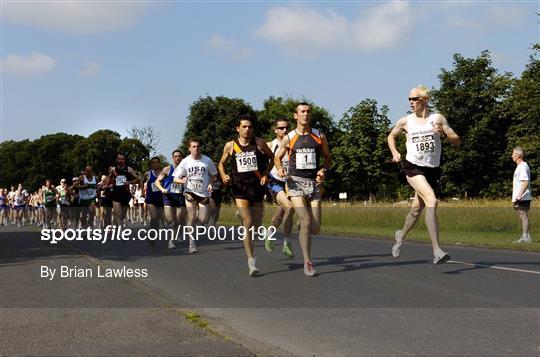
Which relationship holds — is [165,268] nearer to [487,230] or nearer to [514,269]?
[514,269]

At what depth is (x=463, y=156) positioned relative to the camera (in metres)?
69.4

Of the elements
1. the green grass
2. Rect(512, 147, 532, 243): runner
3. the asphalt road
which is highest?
Rect(512, 147, 532, 243): runner

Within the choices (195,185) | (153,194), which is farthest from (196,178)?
(153,194)

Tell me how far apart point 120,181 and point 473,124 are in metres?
59.0

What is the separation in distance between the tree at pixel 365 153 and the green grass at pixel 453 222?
141 ft

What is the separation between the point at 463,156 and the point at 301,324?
6553cm

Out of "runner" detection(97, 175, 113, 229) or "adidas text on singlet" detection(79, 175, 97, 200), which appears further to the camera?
"adidas text on singlet" detection(79, 175, 97, 200)

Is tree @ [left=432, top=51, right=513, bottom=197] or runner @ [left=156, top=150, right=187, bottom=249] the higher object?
tree @ [left=432, top=51, right=513, bottom=197]

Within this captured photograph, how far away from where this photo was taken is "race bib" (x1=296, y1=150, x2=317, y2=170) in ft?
32.4

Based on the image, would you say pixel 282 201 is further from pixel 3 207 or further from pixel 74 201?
pixel 3 207

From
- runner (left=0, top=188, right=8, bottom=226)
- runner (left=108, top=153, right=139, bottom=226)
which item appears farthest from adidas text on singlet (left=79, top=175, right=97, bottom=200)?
runner (left=0, top=188, right=8, bottom=226)

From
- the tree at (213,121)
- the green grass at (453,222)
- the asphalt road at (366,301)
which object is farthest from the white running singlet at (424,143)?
the tree at (213,121)

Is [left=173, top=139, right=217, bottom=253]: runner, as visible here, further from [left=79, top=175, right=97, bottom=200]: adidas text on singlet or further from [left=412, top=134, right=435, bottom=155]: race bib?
[left=79, top=175, right=97, bottom=200]: adidas text on singlet

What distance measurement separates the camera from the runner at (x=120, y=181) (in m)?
18.9
